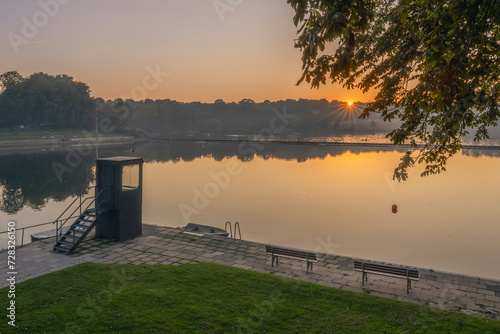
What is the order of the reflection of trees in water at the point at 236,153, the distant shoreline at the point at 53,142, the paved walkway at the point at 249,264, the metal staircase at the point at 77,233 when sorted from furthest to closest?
the distant shoreline at the point at 53,142 < the reflection of trees in water at the point at 236,153 < the metal staircase at the point at 77,233 < the paved walkway at the point at 249,264

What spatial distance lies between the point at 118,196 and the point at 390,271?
9679mm

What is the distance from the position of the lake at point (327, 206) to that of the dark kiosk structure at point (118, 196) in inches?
287

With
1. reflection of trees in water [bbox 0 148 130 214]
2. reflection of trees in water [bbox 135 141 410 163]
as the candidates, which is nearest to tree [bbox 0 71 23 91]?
reflection of trees in water [bbox 135 141 410 163]

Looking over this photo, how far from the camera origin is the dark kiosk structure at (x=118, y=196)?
559 inches

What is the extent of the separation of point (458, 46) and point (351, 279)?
708cm

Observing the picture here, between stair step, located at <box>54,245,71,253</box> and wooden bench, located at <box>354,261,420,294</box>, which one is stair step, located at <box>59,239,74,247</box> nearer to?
stair step, located at <box>54,245,71,253</box>

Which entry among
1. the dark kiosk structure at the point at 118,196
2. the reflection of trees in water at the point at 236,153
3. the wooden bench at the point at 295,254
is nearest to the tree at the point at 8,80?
the reflection of trees in water at the point at 236,153

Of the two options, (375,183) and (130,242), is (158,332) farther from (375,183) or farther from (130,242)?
(375,183)

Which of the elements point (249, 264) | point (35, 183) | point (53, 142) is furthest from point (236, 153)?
point (249, 264)

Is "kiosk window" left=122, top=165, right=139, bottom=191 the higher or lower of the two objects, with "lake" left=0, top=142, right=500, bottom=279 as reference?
higher

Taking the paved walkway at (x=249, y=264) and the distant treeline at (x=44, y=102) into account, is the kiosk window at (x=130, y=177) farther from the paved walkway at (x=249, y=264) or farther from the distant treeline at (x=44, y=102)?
the distant treeline at (x=44, y=102)

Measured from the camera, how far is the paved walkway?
9820 millimetres

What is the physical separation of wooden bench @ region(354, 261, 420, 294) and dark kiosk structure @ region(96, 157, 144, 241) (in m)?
8.69

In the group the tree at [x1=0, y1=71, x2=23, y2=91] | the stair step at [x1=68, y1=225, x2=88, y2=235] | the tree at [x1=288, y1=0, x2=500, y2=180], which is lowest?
the stair step at [x1=68, y1=225, x2=88, y2=235]
